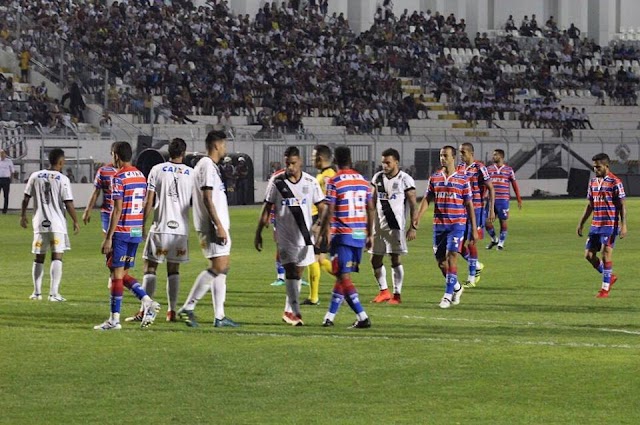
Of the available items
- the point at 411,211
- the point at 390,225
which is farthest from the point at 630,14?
the point at 411,211

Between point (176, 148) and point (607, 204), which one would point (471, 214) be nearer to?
point (607, 204)

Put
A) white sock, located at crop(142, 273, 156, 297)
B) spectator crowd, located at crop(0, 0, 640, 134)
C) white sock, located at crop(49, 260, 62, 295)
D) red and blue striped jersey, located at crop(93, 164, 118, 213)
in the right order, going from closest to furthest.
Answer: white sock, located at crop(142, 273, 156, 297), white sock, located at crop(49, 260, 62, 295), red and blue striped jersey, located at crop(93, 164, 118, 213), spectator crowd, located at crop(0, 0, 640, 134)

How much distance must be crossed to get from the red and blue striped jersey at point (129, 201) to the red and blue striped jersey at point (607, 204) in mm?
7209

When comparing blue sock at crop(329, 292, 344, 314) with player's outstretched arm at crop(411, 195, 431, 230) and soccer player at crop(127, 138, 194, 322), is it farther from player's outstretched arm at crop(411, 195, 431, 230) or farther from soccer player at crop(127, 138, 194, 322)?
player's outstretched arm at crop(411, 195, 431, 230)

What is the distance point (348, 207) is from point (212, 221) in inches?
60.6

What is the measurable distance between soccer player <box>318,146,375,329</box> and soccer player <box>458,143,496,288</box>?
440cm

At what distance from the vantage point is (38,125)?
154 ft

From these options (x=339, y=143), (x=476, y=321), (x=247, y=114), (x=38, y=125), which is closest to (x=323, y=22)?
(x=247, y=114)

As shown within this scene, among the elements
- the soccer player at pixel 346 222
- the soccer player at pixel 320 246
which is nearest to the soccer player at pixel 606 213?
the soccer player at pixel 320 246

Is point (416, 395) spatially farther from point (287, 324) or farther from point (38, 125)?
point (38, 125)

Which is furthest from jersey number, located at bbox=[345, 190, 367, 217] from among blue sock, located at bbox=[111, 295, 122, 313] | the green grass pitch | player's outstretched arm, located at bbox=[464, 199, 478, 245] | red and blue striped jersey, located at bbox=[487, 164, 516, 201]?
red and blue striped jersey, located at bbox=[487, 164, 516, 201]

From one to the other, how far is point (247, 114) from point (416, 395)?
47096 millimetres

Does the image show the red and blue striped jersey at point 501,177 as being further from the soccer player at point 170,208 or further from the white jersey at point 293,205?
the soccer player at point 170,208

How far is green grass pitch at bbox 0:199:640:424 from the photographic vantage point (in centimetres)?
983
